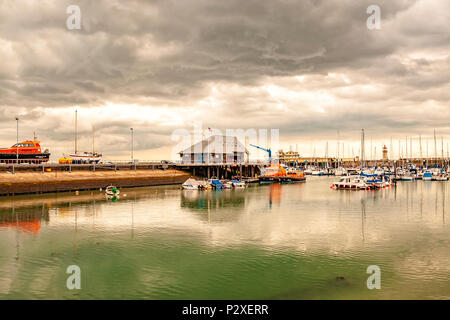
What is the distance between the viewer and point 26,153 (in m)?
94.1

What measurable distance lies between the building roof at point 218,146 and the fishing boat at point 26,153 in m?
48.0

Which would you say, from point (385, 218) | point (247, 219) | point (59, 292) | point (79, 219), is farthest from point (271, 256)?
point (79, 219)

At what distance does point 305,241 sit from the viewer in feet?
99.5

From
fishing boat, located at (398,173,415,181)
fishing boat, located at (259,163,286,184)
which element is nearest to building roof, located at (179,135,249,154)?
Answer: fishing boat, located at (259,163,286,184)

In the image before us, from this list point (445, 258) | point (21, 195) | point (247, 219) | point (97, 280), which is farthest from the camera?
point (21, 195)

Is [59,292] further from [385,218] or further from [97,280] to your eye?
[385,218]

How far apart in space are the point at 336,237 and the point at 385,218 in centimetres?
1444

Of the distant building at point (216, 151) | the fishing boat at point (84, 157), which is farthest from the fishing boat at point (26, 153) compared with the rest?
the distant building at point (216, 151)

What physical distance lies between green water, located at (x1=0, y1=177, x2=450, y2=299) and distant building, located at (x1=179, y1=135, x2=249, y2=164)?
77740 mm

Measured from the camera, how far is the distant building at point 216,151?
126812mm
